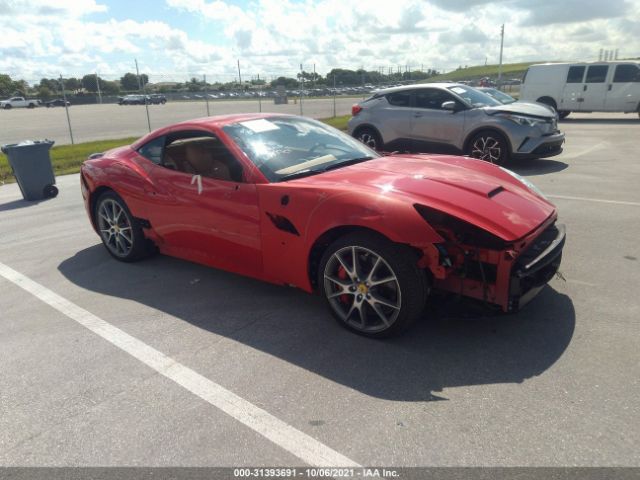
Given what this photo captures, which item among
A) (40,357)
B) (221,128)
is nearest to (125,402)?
(40,357)

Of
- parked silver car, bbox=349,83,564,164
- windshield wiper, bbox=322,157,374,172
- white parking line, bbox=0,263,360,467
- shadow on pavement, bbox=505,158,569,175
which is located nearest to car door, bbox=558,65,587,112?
parked silver car, bbox=349,83,564,164

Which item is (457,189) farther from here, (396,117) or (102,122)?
(102,122)

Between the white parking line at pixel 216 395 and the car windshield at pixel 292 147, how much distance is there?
149 centimetres

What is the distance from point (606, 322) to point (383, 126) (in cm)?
772

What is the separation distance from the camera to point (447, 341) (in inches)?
127

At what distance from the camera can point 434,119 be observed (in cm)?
977

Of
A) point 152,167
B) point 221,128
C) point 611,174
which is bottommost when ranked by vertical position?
point 611,174

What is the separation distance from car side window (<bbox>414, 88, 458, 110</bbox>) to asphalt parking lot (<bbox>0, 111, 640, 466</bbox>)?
5.78 m

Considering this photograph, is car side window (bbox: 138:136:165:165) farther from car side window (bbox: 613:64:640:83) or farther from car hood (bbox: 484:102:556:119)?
car side window (bbox: 613:64:640:83)

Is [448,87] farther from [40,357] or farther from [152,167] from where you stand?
[40,357]

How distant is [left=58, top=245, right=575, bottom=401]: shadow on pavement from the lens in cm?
286

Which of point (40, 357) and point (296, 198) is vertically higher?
point (296, 198)

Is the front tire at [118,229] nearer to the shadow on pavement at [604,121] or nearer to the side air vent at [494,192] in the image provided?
the side air vent at [494,192]

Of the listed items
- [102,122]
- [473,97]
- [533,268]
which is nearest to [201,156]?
[533,268]
